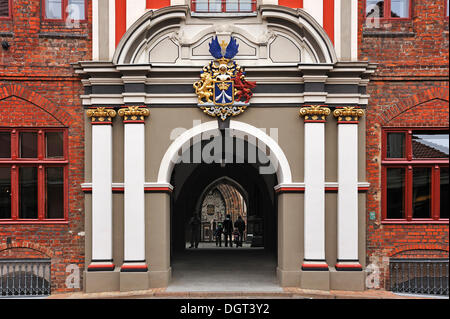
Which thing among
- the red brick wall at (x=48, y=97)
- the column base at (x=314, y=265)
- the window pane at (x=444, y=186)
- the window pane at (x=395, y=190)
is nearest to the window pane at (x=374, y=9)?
the window pane at (x=395, y=190)

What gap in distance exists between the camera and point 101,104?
1174 centimetres

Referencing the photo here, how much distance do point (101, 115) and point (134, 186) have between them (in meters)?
1.70

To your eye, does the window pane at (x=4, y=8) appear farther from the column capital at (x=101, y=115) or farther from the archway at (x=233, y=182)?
the archway at (x=233, y=182)

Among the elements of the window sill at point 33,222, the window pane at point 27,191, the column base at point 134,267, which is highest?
the window pane at point 27,191

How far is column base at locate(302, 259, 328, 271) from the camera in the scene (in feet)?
37.4

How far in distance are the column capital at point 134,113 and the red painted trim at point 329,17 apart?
14.2ft

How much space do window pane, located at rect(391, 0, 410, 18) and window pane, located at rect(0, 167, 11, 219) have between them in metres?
9.30

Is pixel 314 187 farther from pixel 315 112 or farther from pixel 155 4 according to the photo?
pixel 155 4

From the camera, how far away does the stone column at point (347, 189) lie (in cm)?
1151

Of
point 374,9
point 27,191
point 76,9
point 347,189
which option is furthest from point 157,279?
point 374,9

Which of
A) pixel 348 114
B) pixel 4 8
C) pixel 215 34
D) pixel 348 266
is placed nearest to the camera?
pixel 348 266

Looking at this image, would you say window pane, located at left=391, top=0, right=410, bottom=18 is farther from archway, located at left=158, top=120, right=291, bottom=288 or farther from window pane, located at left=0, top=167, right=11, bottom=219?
window pane, located at left=0, top=167, right=11, bottom=219

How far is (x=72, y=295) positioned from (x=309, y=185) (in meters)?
5.59

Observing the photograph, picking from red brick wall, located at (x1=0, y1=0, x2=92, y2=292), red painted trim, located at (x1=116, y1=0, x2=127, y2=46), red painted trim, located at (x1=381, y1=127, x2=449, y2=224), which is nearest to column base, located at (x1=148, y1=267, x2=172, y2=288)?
red brick wall, located at (x1=0, y1=0, x2=92, y2=292)
